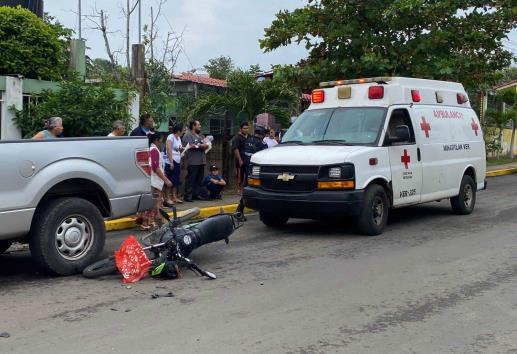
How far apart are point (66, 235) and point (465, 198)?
7545mm

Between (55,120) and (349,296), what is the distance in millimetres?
4597

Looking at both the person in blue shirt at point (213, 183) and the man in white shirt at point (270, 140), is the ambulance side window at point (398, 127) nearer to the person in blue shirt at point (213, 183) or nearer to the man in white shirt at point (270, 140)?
the man in white shirt at point (270, 140)

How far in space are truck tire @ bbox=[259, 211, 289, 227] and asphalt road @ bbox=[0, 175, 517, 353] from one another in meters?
1.09

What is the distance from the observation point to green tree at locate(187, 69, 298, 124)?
16109mm

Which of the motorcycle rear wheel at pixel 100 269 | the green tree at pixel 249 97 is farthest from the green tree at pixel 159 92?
the motorcycle rear wheel at pixel 100 269

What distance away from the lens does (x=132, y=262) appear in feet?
21.4

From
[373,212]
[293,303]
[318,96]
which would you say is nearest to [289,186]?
[373,212]

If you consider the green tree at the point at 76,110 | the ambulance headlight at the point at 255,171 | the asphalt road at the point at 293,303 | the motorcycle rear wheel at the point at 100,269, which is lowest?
the asphalt road at the point at 293,303

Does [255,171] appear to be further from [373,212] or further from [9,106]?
[9,106]

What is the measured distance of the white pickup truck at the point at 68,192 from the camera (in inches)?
243

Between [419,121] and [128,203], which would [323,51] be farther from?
[128,203]

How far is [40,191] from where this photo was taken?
20.8ft

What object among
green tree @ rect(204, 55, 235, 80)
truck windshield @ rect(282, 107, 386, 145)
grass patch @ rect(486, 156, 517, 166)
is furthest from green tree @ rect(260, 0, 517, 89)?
green tree @ rect(204, 55, 235, 80)

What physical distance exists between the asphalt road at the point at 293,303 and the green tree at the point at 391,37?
25.9 feet
